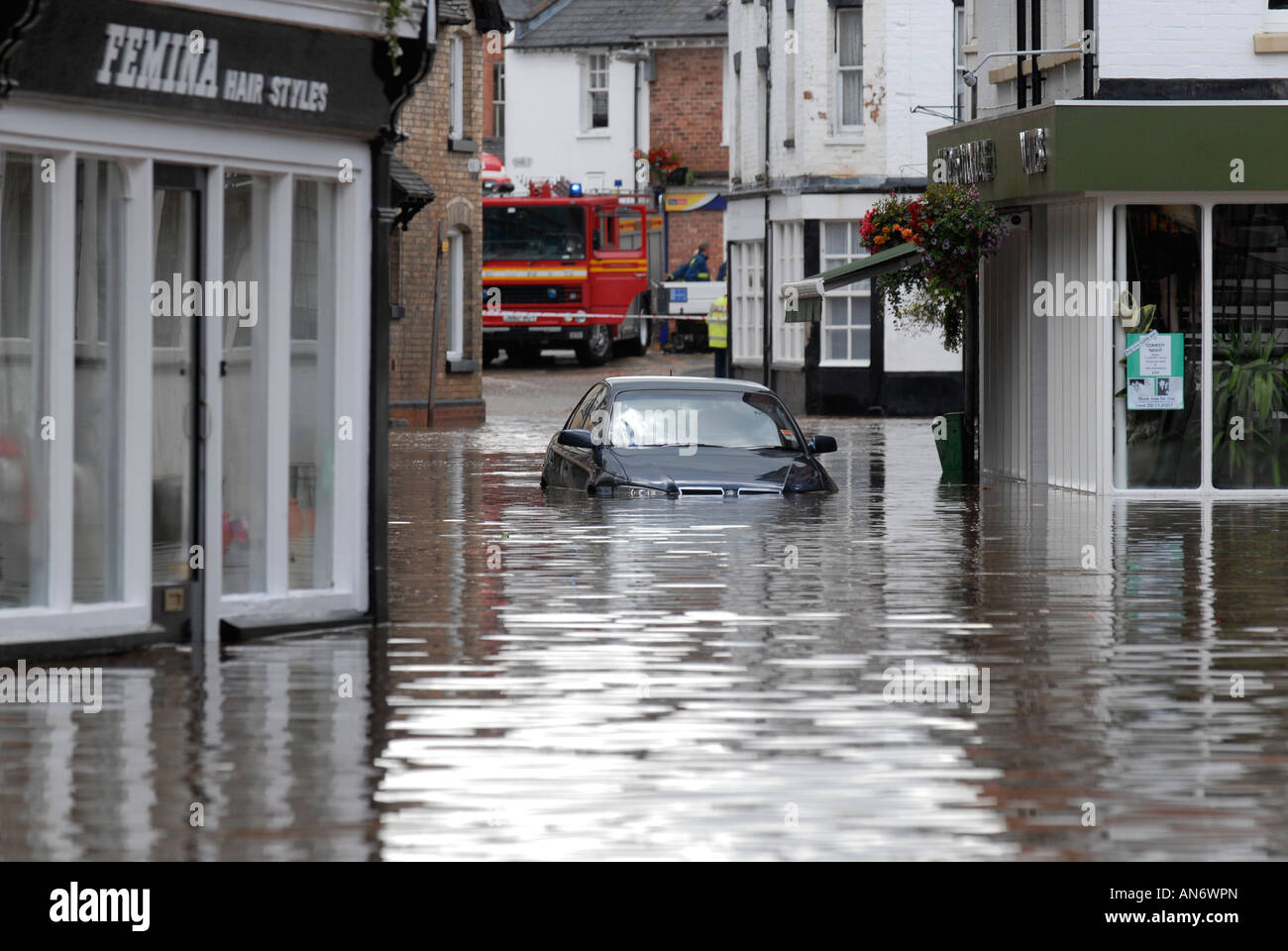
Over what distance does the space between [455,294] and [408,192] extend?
7.24 metres

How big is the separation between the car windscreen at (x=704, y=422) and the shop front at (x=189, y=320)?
8.09m

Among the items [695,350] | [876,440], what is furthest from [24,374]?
[695,350]

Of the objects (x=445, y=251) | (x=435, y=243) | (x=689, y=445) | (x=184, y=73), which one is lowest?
(x=689, y=445)

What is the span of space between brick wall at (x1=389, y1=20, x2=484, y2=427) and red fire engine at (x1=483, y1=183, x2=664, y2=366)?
1304 cm

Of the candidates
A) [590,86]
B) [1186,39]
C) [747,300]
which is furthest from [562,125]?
[1186,39]

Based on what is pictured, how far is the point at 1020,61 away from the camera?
24.3 m

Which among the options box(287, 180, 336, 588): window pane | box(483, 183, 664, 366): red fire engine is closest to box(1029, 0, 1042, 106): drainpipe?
box(287, 180, 336, 588): window pane

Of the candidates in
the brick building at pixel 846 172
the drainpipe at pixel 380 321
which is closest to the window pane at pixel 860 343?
the brick building at pixel 846 172

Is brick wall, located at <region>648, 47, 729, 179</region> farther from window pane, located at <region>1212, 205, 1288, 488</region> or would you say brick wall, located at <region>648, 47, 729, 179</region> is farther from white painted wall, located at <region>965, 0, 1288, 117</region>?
window pane, located at <region>1212, 205, 1288, 488</region>

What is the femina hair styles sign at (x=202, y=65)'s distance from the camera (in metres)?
10.5

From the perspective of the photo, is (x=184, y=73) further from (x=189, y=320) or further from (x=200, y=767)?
(x=200, y=767)

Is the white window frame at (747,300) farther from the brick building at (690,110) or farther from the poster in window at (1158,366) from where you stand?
the poster in window at (1158,366)

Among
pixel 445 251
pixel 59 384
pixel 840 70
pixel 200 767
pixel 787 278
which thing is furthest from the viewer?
pixel 787 278
